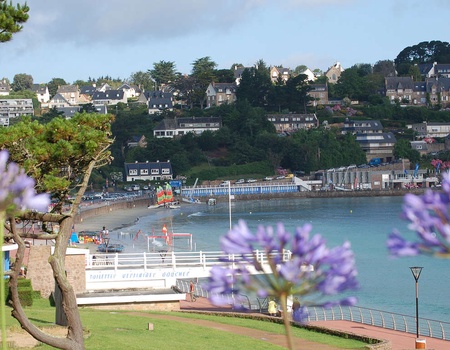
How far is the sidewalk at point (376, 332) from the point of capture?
91.5 ft

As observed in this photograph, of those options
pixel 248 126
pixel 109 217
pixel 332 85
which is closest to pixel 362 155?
pixel 248 126

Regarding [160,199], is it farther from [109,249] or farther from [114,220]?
[109,249]

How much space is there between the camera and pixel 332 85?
187125 mm

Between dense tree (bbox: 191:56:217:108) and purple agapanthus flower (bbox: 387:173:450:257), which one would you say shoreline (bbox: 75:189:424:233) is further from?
purple agapanthus flower (bbox: 387:173:450:257)

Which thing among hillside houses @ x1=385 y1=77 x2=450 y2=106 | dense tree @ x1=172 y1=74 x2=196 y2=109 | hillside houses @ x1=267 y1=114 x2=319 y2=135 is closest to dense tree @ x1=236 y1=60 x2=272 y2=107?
hillside houses @ x1=267 y1=114 x2=319 y2=135

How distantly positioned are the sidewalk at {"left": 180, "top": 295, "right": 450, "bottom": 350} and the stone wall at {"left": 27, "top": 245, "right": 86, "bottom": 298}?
4.00 meters

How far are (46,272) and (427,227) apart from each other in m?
27.1

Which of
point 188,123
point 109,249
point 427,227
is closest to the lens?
point 427,227

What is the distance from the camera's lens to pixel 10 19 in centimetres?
1845

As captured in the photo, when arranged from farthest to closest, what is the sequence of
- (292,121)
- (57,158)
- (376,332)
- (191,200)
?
(292,121), (191,200), (376,332), (57,158)

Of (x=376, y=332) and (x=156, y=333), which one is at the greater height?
(x=156, y=333)

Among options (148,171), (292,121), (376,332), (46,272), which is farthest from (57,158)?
(292,121)

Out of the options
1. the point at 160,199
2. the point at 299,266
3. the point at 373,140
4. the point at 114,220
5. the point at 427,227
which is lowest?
the point at 114,220

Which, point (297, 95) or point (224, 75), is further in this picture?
point (224, 75)
